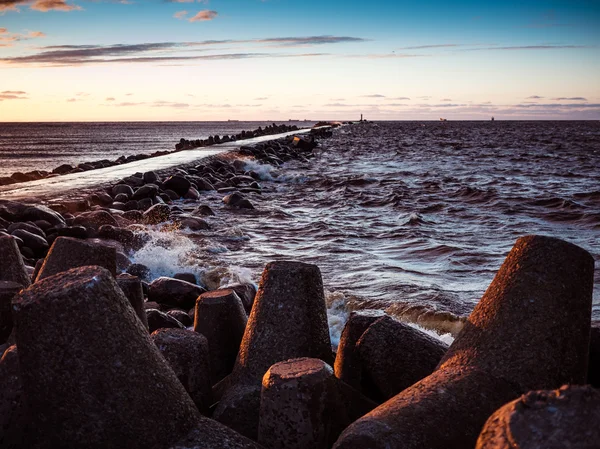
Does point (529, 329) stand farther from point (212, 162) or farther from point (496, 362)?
point (212, 162)

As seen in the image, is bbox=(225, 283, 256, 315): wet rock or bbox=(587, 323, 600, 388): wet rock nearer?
bbox=(587, 323, 600, 388): wet rock

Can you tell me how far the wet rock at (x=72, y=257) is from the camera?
2.94 meters

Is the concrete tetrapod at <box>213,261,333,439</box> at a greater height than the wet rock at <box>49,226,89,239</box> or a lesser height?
greater

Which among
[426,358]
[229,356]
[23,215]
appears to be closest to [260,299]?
[229,356]

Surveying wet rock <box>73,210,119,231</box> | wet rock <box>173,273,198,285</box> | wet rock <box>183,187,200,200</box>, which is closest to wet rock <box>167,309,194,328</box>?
wet rock <box>173,273,198,285</box>

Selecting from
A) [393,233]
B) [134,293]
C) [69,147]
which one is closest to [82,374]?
[134,293]

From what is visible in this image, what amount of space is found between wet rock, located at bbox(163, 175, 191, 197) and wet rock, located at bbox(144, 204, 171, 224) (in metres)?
2.37

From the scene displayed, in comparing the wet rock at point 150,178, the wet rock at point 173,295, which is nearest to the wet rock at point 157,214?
the wet rock at point 150,178

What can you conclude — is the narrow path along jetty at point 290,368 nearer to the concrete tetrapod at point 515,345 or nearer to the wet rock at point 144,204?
the concrete tetrapod at point 515,345

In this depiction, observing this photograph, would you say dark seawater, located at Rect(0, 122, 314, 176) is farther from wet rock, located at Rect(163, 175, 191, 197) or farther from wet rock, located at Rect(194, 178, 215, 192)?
wet rock, located at Rect(163, 175, 191, 197)

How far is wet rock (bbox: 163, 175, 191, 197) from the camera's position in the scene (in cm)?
1276

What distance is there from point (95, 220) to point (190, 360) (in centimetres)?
604

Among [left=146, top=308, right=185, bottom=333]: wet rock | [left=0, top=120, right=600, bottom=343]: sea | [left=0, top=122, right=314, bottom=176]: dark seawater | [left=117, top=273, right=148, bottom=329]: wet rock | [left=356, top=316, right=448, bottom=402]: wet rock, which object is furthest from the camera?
[left=0, top=122, right=314, bottom=176]: dark seawater

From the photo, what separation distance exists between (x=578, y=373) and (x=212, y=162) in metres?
16.0
